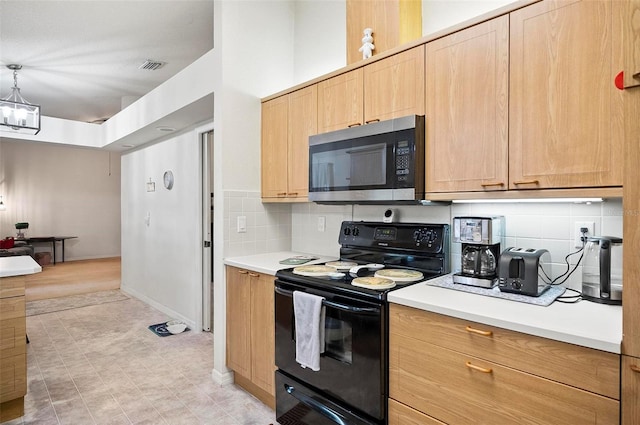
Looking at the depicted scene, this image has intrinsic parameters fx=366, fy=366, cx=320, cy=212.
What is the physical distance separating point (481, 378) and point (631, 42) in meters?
1.18

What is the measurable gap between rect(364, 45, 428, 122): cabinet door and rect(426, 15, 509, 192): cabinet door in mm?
63

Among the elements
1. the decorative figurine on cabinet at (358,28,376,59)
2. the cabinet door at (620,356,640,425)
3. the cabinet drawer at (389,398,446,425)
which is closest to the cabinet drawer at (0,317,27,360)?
the cabinet drawer at (389,398,446,425)

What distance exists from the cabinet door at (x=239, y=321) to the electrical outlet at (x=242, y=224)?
0.98ft

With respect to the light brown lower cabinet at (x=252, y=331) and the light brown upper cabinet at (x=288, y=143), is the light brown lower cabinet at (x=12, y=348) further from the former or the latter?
the light brown upper cabinet at (x=288, y=143)

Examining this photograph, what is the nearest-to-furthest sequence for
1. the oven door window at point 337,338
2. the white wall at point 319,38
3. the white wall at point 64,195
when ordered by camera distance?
the oven door window at point 337,338 < the white wall at point 319,38 < the white wall at point 64,195

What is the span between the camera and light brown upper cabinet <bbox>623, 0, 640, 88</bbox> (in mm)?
1043

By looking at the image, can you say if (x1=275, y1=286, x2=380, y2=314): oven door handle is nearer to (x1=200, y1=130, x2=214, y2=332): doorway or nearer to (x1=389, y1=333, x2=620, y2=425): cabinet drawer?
(x1=389, y1=333, x2=620, y2=425): cabinet drawer

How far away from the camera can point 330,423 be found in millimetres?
1870

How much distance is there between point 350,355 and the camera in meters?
1.79

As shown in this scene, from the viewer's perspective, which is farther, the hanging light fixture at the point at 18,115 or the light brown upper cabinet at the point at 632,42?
the hanging light fixture at the point at 18,115

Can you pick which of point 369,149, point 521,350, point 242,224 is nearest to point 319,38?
point 369,149

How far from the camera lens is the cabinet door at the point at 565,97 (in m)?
1.35

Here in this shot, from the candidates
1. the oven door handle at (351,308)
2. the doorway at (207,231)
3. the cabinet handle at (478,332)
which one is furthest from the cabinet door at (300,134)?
the cabinet handle at (478,332)

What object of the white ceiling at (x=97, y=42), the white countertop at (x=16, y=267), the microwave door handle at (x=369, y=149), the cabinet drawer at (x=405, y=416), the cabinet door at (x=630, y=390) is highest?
the white ceiling at (x=97, y=42)
